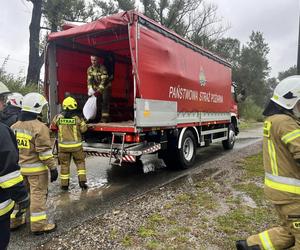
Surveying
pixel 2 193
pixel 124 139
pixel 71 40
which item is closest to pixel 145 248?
pixel 2 193

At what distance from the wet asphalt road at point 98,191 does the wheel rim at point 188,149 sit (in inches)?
12.9

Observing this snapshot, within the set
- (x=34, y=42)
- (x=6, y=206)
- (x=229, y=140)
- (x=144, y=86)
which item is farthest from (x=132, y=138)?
(x=34, y=42)

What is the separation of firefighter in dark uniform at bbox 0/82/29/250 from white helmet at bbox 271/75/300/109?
219 cm

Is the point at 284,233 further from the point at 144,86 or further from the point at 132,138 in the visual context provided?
the point at 144,86

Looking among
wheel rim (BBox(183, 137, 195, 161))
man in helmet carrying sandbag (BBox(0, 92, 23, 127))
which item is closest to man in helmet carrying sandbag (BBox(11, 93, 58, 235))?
man in helmet carrying sandbag (BBox(0, 92, 23, 127))

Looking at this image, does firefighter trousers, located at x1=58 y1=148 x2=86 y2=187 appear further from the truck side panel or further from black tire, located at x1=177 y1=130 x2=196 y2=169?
black tire, located at x1=177 y1=130 x2=196 y2=169

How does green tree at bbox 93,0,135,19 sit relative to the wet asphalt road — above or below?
above

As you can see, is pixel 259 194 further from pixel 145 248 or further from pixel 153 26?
pixel 153 26

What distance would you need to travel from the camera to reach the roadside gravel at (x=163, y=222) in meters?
3.60

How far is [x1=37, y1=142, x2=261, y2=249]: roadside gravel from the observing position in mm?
3596

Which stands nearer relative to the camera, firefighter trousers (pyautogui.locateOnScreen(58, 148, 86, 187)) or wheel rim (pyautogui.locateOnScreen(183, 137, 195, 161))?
firefighter trousers (pyautogui.locateOnScreen(58, 148, 86, 187))

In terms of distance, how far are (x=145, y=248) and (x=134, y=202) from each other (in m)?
1.54

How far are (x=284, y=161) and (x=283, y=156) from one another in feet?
0.15

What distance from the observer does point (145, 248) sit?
348 centimetres
